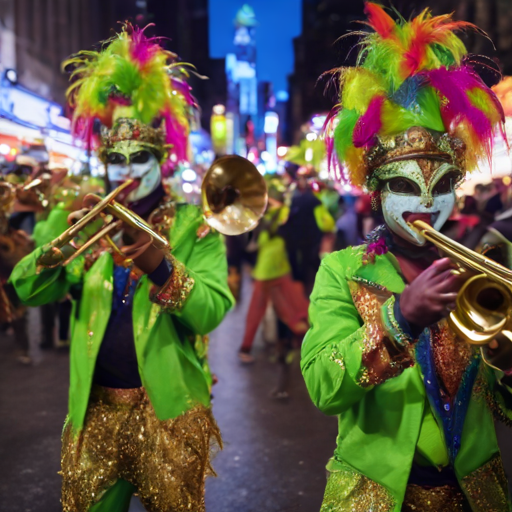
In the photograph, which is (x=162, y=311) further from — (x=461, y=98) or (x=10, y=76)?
(x=10, y=76)

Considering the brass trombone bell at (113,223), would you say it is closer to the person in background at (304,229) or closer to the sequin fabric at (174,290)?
the sequin fabric at (174,290)

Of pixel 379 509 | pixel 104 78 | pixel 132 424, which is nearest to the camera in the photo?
pixel 379 509

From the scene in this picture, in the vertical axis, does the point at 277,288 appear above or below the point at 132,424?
below

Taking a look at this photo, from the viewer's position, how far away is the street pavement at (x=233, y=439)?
4.62 meters

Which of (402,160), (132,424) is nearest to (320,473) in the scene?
(132,424)

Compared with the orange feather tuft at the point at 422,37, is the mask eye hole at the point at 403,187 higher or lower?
lower

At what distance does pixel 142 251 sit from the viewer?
271cm

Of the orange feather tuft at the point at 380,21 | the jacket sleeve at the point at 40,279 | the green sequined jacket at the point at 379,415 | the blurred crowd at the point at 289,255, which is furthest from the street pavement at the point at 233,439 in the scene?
the orange feather tuft at the point at 380,21

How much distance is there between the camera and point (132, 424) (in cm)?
302

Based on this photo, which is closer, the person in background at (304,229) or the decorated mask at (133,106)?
the decorated mask at (133,106)

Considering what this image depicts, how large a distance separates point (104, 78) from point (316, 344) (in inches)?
77.7

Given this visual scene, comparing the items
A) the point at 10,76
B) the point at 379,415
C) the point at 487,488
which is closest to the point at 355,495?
the point at 379,415

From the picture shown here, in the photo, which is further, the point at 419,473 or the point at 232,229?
the point at 232,229

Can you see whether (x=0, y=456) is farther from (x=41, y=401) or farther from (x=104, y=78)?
(x=104, y=78)
